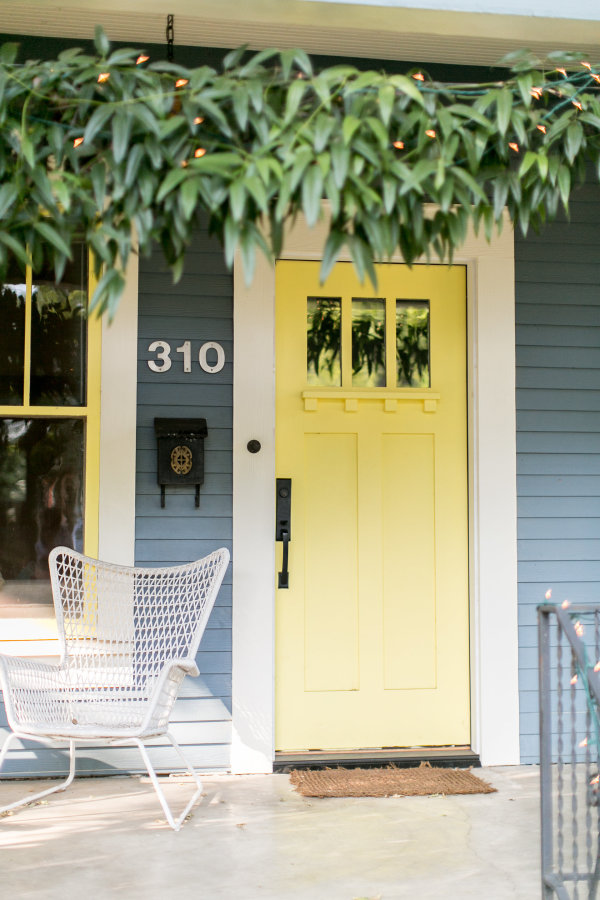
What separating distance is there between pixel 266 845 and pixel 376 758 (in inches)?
35.6

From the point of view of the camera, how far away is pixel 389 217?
1845mm

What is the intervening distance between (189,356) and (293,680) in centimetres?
138

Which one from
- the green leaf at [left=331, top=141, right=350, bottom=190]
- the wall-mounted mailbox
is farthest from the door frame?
the green leaf at [left=331, top=141, right=350, bottom=190]

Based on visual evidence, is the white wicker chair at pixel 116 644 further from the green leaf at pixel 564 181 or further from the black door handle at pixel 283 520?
the green leaf at pixel 564 181

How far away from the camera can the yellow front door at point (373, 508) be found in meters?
3.70

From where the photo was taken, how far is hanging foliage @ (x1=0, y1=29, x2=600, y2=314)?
5.79ft

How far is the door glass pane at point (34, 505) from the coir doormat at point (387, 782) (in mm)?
1246

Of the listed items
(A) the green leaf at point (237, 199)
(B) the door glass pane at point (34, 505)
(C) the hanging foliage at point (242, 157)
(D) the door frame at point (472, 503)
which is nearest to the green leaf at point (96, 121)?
(C) the hanging foliage at point (242, 157)

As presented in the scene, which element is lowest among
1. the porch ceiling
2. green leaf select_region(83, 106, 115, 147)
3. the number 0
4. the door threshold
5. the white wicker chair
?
the door threshold

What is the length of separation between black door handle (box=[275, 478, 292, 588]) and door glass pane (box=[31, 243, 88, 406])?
0.87 metres

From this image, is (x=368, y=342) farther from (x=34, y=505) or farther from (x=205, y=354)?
(x=34, y=505)

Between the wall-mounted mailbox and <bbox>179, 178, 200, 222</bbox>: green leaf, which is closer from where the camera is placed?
<bbox>179, 178, 200, 222</bbox>: green leaf

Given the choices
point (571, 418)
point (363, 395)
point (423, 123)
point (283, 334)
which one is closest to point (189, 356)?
point (283, 334)

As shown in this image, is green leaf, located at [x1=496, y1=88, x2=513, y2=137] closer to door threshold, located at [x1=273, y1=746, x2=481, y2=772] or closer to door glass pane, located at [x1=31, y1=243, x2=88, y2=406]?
door glass pane, located at [x1=31, y1=243, x2=88, y2=406]
